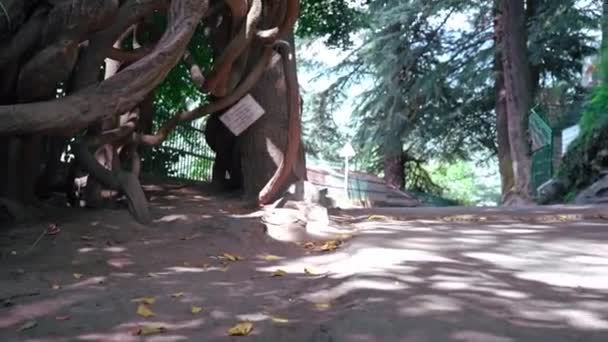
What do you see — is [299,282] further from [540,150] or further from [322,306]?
[540,150]

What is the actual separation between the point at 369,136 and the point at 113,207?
60.1ft

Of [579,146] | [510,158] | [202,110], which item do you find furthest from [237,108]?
[510,158]

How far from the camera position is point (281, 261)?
207 inches

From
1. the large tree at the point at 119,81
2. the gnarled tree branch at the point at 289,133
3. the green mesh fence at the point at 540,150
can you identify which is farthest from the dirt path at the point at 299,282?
the green mesh fence at the point at 540,150

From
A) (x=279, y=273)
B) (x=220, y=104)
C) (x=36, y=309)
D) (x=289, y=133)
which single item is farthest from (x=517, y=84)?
(x=36, y=309)

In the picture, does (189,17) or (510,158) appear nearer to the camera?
(189,17)

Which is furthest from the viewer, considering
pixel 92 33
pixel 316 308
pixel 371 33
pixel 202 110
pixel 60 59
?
pixel 371 33

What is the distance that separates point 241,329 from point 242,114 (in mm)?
4262

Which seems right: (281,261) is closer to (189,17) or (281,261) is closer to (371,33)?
(189,17)

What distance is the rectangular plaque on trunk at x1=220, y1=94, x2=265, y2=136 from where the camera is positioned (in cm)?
721

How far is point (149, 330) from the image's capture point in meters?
3.27

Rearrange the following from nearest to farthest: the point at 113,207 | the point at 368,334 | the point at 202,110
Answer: the point at 368,334 → the point at 113,207 → the point at 202,110

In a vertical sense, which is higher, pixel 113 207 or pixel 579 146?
pixel 579 146

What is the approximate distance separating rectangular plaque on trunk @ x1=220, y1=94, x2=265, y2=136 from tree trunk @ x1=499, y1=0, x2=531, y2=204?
1090 centimetres
